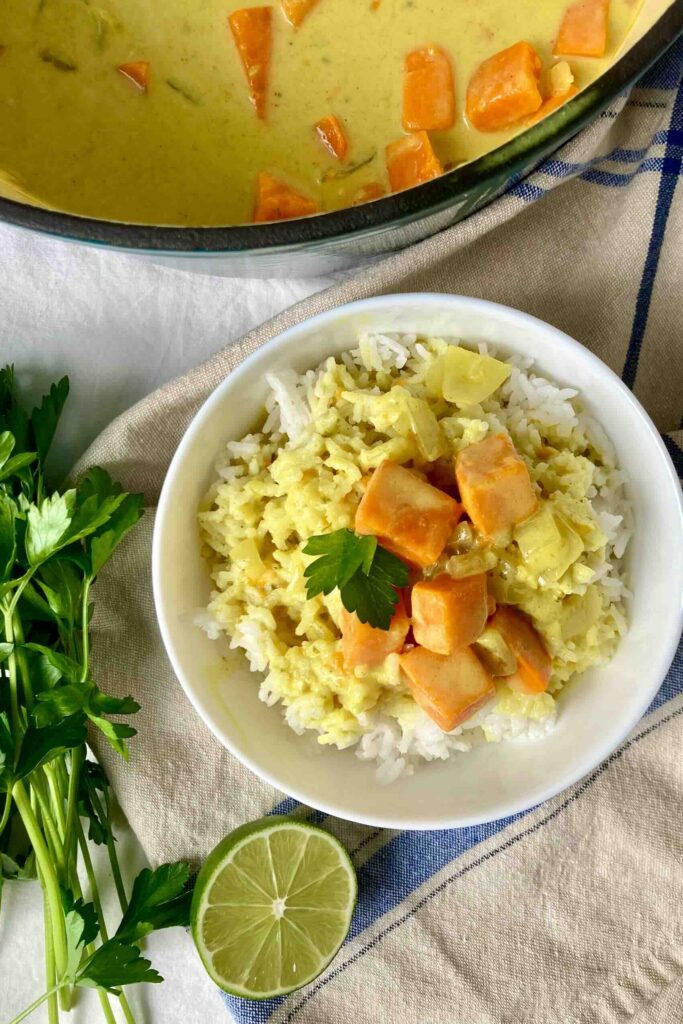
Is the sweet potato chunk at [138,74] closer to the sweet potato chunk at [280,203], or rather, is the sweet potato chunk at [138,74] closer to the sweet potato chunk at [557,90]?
the sweet potato chunk at [280,203]

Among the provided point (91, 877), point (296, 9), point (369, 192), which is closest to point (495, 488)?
point (369, 192)

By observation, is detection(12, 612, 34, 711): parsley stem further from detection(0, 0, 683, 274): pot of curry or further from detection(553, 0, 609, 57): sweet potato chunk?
detection(553, 0, 609, 57): sweet potato chunk

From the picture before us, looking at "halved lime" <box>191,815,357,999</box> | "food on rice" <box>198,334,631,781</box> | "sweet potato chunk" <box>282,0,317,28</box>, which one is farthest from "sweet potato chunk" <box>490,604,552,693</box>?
"sweet potato chunk" <box>282,0,317,28</box>

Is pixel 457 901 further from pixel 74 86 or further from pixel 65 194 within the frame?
pixel 74 86

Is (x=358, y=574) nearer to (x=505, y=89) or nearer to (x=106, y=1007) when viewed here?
(x=505, y=89)

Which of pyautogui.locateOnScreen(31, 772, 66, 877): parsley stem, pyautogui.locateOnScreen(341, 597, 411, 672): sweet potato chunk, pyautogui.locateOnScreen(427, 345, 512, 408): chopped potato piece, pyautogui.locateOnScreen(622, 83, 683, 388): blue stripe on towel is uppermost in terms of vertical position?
pyautogui.locateOnScreen(622, 83, 683, 388): blue stripe on towel
